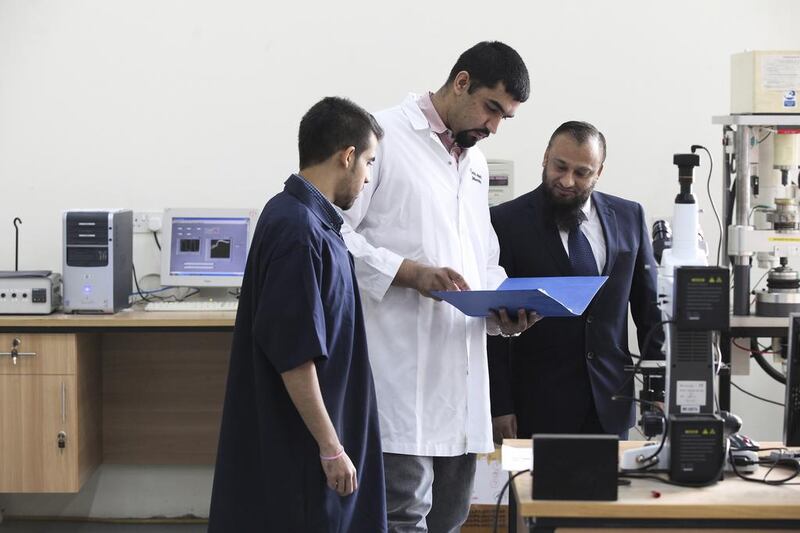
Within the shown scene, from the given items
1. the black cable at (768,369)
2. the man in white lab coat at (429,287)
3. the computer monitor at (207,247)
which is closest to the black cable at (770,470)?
the man in white lab coat at (429,287)

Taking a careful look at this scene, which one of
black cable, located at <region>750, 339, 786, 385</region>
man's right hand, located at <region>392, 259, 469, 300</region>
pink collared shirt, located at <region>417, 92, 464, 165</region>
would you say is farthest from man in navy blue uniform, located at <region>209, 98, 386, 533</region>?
black cable, located at <region>750, 339, 786, 385</region>

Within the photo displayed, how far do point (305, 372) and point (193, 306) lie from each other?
217cm

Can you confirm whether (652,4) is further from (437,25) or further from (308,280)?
(308,280)

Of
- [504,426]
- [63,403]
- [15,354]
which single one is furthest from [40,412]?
[504,426]

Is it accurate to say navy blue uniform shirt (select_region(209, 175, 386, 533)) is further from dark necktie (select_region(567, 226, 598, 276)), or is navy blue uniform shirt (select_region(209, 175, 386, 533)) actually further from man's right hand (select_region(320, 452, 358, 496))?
dark necktie (select_region(567, 226, 598, 276))

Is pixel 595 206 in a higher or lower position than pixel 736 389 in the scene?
higher

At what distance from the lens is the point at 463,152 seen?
7.91ft

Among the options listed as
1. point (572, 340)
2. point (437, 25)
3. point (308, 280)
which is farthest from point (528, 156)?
point (308, 280)

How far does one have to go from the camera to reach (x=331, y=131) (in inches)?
77.0

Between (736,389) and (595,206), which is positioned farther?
(736,389)

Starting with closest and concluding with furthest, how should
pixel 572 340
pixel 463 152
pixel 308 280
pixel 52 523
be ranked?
1. pixel 308 280
2. pixel 463 152
3. pixel 572 340
4. pixel 52 523

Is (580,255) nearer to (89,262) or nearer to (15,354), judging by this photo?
(89,262)

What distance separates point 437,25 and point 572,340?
2.07 metres

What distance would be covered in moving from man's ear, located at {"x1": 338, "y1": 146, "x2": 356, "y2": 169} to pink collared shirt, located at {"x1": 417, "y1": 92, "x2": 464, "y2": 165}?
0.42 m
